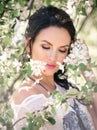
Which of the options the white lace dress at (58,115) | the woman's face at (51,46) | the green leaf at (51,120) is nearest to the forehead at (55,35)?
the woman's face at (51,46)

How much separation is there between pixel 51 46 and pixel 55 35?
0.26 ft

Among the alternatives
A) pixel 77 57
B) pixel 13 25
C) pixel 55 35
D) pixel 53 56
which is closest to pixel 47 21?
pixel 55 35

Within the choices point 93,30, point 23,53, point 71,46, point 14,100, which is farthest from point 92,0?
point 93,30

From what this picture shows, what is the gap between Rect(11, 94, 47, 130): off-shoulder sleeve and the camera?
2.21m

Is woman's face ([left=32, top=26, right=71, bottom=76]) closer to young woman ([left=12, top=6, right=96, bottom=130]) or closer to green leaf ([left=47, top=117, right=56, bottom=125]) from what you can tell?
young woman ([left=12, top=6, right=96, bottom=130])

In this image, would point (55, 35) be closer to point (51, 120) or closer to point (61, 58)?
point (61, 58)

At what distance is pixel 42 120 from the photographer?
211 cm

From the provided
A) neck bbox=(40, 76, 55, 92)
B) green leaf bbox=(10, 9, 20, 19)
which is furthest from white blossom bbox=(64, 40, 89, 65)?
green leaf bbox=(10, 9, 20, 19)

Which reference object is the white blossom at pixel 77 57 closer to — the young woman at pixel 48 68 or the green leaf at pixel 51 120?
the young woman at pixel 48 68

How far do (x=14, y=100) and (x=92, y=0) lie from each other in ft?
3.11

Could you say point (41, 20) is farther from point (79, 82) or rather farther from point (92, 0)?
point (92, 0)

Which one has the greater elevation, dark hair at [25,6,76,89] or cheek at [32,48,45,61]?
dark hair at [25,6,76,89]

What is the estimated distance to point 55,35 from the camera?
92.1 inches

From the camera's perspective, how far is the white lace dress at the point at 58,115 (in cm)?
222
